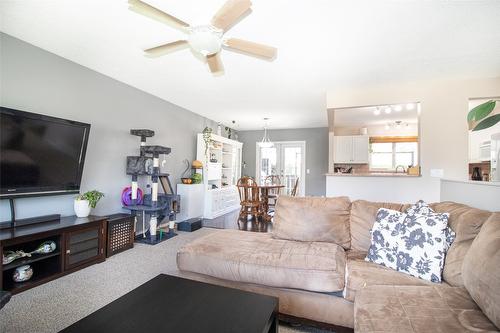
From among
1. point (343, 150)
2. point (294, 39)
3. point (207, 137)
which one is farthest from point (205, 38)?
point (343, 150)

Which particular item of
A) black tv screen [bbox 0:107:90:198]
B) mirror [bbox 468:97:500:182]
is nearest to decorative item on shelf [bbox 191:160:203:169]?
black tv screen [bbox 0:107:90:198]

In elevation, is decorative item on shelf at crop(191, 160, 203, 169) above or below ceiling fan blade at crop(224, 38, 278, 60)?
below

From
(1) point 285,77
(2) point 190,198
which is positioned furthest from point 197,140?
(1) point 285,77

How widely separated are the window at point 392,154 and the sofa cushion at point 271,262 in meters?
5.63

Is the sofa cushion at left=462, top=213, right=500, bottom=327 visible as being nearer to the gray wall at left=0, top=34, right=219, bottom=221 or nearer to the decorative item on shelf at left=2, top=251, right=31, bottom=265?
the decorative item on shelf at left=2, top=251, right=31, bottom=265

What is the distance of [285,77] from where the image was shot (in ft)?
11.0

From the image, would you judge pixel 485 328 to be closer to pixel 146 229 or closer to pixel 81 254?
pixel 81 254

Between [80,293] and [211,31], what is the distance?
2.49 m

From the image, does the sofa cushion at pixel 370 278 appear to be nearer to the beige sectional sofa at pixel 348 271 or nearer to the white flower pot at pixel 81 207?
the beige sectional sofa at pixel 348 271

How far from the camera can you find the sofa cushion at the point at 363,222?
2.06 metres

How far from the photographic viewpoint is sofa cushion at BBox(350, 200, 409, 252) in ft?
6.77

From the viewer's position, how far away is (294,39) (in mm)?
2373

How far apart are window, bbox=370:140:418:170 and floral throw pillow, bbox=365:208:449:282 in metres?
5.51

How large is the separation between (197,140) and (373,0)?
439 centimetres
